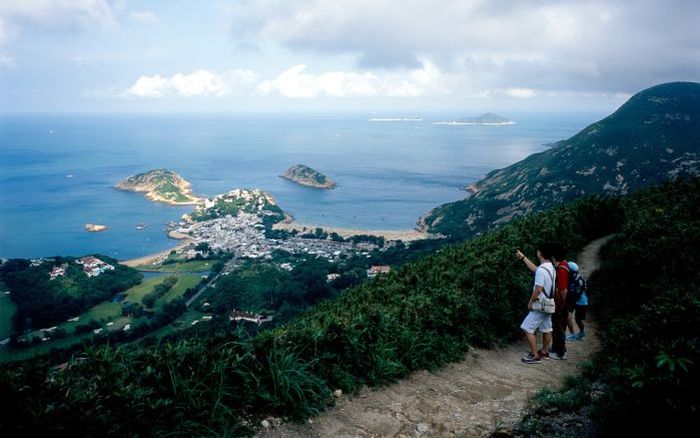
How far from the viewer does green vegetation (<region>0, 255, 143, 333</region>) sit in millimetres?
33500

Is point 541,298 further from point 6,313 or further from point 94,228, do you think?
point 94,228

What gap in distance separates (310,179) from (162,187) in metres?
33.5

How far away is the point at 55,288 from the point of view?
125 feet

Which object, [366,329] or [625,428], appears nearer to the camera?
[625,428]

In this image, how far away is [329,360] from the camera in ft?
15.4

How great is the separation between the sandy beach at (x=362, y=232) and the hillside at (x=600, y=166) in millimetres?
2953

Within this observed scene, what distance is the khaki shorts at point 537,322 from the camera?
588cm

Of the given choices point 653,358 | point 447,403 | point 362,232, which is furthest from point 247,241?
point 653,358

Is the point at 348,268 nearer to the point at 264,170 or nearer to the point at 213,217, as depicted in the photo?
the point at 213,217

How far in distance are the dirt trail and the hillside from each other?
5341 cm

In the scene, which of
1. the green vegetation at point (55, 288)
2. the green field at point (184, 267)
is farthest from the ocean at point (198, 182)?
the green vegetation at point (55, 288)

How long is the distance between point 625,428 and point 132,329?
3359 centimetres

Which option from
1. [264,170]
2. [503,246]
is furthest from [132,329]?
[264,170]

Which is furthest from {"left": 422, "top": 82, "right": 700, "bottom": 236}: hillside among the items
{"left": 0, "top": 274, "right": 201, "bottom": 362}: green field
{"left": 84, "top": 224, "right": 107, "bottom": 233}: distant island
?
{"left": 84, "top": 224, "right": 107, "bottom": 233}: distant island
